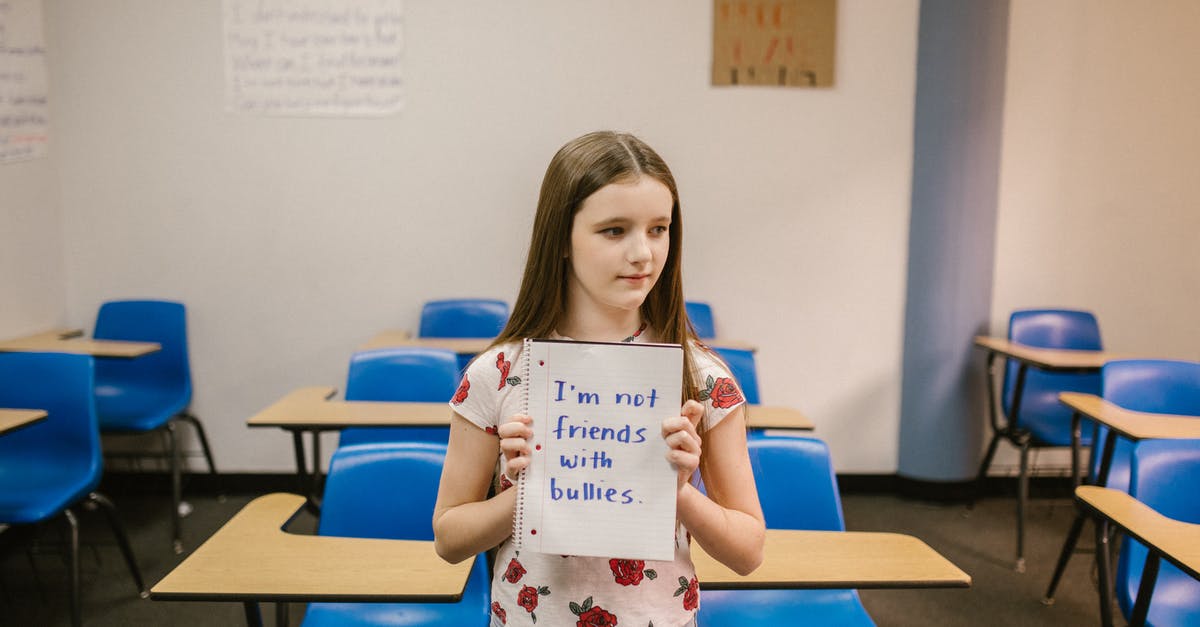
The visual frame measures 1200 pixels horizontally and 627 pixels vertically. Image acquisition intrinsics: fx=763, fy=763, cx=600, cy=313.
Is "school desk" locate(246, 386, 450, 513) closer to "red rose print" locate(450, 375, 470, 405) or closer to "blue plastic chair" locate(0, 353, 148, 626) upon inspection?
"blue plastic chair" locate(0, 353, 148, 626)

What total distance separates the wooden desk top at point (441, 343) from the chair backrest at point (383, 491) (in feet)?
4.26

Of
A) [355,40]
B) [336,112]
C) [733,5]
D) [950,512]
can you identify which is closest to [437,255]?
[336,112]

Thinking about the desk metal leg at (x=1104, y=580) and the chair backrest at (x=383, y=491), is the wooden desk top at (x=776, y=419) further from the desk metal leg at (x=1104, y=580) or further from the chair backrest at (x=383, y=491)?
the chair backrest at (x=383, y=491)

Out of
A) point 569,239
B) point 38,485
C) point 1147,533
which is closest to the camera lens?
point 569,239

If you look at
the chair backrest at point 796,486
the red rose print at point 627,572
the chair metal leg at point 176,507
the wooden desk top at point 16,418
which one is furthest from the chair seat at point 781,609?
the chair metal leg at point 176,507

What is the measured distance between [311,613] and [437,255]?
2384mm

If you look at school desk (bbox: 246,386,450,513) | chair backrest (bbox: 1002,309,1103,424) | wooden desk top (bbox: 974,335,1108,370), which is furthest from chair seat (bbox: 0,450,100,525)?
A: chair backrest (bbox: 1002,309,1103,424)

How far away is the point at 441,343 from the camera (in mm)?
3277

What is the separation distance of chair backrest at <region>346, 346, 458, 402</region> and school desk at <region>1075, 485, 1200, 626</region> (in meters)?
1.87

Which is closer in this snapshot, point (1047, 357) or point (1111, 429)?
point (1111, 429)

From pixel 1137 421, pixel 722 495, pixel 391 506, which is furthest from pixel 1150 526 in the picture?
pixel 391 506

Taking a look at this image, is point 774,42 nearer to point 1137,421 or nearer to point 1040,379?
point 1040,379

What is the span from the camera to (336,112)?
373cm

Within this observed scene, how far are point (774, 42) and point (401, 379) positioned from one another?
2458mm
